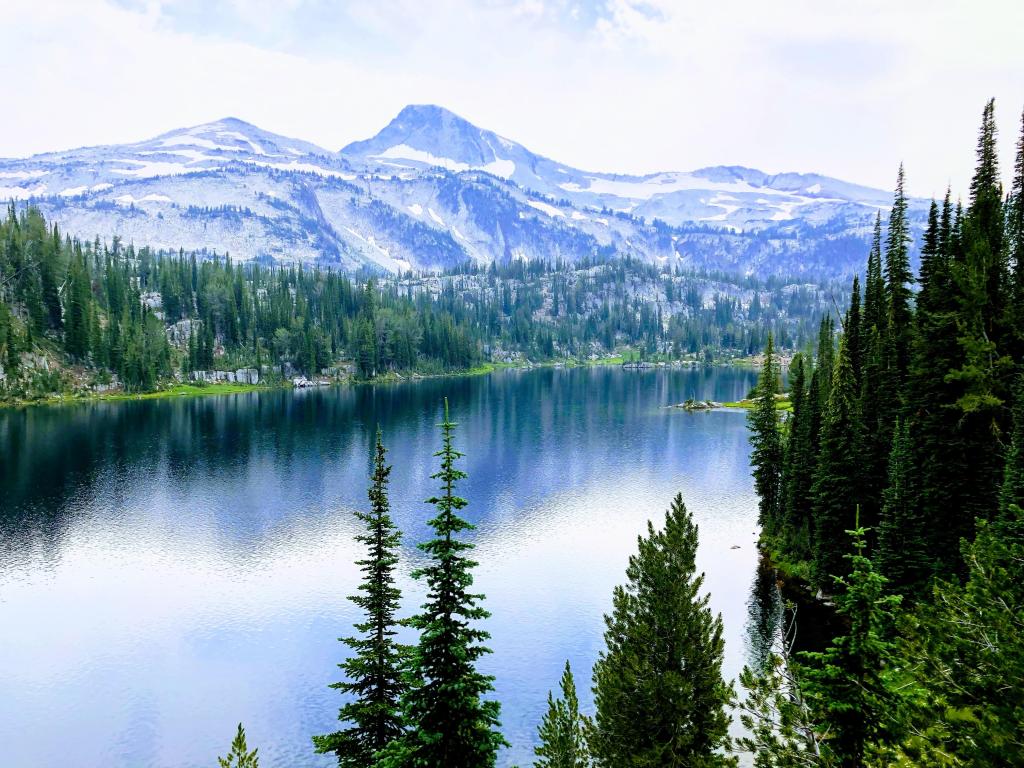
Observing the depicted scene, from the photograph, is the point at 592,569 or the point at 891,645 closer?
the point at 891,645

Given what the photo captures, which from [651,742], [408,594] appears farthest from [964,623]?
[408,594]

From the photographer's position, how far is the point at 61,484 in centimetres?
9425

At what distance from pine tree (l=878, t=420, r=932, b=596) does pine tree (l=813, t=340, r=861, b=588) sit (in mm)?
9385

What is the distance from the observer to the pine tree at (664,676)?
24.9 meters

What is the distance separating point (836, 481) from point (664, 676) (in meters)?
37.3

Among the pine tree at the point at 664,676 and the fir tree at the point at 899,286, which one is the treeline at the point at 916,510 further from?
the pine tree at the point at 664,676

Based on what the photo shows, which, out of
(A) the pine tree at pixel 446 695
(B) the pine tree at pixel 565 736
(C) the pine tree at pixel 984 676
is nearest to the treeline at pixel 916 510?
(C) the pine tree at pixel 984 676

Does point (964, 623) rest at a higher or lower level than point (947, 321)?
lower

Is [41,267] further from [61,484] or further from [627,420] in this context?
[627,420]

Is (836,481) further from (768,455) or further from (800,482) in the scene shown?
(768,455)

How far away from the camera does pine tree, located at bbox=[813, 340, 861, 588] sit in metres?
55.0

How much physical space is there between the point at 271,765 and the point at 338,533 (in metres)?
40.2

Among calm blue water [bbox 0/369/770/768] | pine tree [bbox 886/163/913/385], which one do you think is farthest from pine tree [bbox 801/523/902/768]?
pine tree [bbox 886/163/913/385]

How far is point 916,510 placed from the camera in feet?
149
